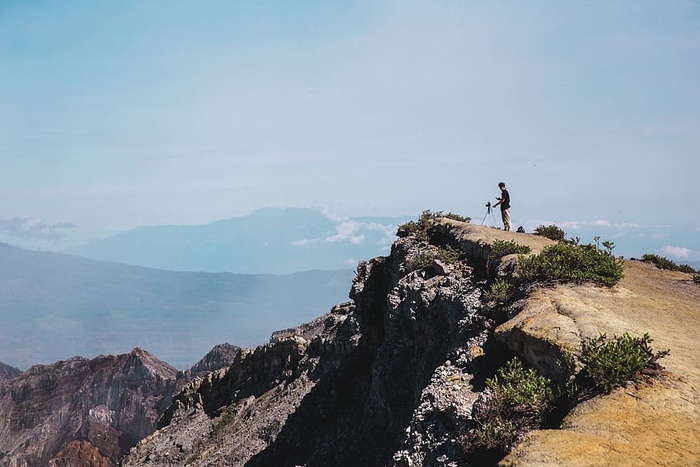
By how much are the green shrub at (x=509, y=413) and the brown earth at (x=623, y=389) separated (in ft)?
1.92

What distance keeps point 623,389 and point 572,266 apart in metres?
9.38

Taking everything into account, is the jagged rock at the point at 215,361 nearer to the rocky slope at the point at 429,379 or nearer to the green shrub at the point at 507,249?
the rocky slope at the point at 429,379

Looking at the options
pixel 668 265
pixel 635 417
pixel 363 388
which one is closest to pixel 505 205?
pixel 668 265

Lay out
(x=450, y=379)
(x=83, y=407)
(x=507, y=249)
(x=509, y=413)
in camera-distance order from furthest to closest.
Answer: (x=83, y=407), (x=507, y=249), (x=450, y=379), (x=509, y=413)

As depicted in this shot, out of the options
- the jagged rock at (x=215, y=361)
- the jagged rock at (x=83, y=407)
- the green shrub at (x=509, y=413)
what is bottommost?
the jagged rock at (x=83, y=407)

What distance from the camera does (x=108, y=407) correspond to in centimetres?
12656

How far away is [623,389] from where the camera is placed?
11.0 metres

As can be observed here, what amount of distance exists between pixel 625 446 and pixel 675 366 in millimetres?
3839

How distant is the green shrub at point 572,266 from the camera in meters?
18.8

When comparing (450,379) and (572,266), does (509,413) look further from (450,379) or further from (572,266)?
(572,266)

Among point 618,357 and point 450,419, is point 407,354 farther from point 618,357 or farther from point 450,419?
point 618,357

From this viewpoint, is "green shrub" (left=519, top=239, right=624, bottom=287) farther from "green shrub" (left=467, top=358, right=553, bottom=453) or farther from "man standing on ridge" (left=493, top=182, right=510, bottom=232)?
"man standing on ridge" (left=493, top=182, right=510, bottom=232)

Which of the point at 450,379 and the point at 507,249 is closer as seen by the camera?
the point at 450,379

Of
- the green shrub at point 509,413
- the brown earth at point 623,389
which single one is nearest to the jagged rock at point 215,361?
the brown earth at point 623,389
